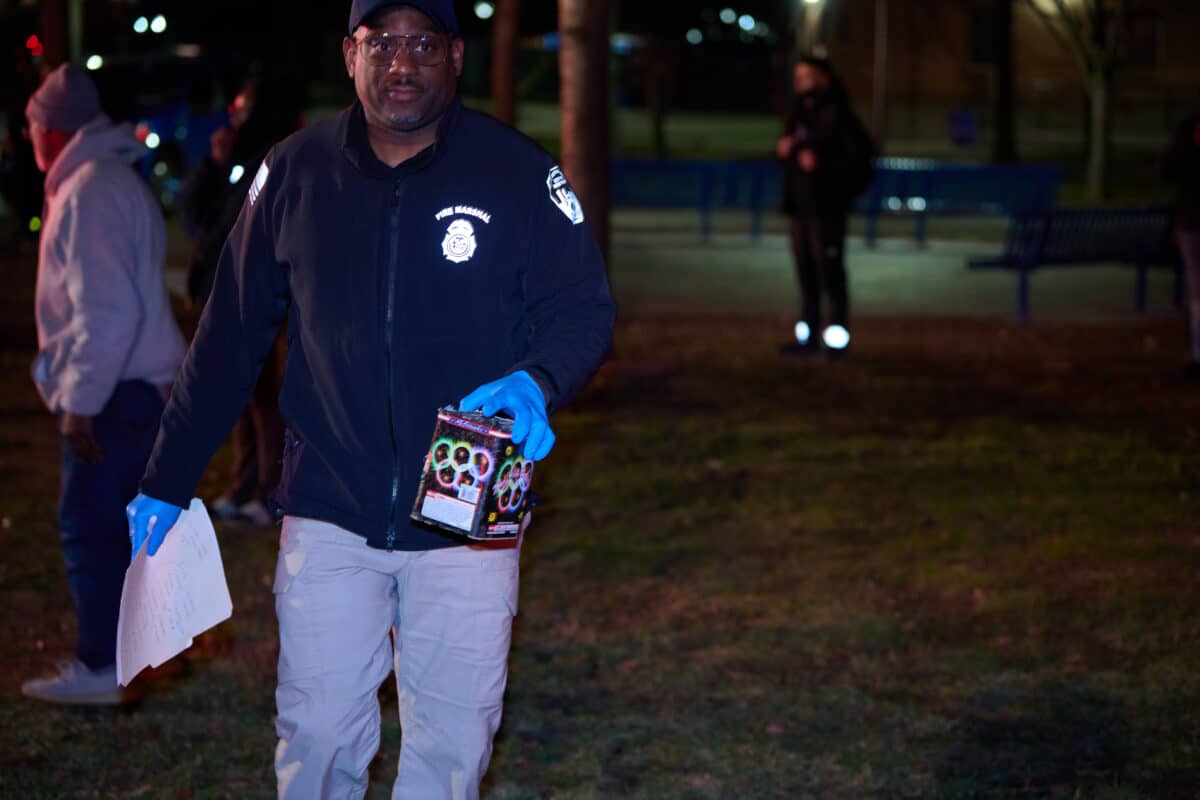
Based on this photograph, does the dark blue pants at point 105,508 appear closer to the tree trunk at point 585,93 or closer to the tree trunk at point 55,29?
the tree trunk at point 585,93

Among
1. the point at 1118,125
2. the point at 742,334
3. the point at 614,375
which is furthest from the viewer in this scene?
the point at 1118,125

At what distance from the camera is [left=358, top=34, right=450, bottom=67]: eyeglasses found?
12.1 feet

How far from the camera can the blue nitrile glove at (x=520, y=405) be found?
3.45m

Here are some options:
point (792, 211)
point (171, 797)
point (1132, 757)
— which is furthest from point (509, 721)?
point (792, 211)

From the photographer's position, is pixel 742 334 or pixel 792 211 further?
pixel 742 334

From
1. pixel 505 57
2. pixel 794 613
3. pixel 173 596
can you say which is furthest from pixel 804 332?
pixel 173 596

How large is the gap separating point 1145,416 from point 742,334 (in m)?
3.86

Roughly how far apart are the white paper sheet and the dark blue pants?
61.9 inches

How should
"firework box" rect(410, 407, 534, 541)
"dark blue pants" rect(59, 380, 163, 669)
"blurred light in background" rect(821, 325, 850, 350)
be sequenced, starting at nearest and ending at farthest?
"firework box" rect(410, 407, 534, 541) < "dark blue pants" rect(59, 380, 163, 669) < "blurred light in background" rect(821, 325, 850, 350)

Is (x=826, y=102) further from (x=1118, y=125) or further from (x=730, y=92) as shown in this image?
(x=730, y=92)

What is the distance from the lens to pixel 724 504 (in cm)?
873

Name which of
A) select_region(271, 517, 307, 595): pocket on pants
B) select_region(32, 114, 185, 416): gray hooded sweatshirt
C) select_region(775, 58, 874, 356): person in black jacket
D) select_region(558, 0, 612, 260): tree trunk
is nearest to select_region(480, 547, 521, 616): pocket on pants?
select_region(271, 517, 307, 595): pocket on pants

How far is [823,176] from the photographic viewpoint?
12422 mm

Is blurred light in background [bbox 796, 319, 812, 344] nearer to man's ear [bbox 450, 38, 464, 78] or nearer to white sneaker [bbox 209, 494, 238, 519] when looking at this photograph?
white sneaker [bbox 209, 494, 238, 519]
